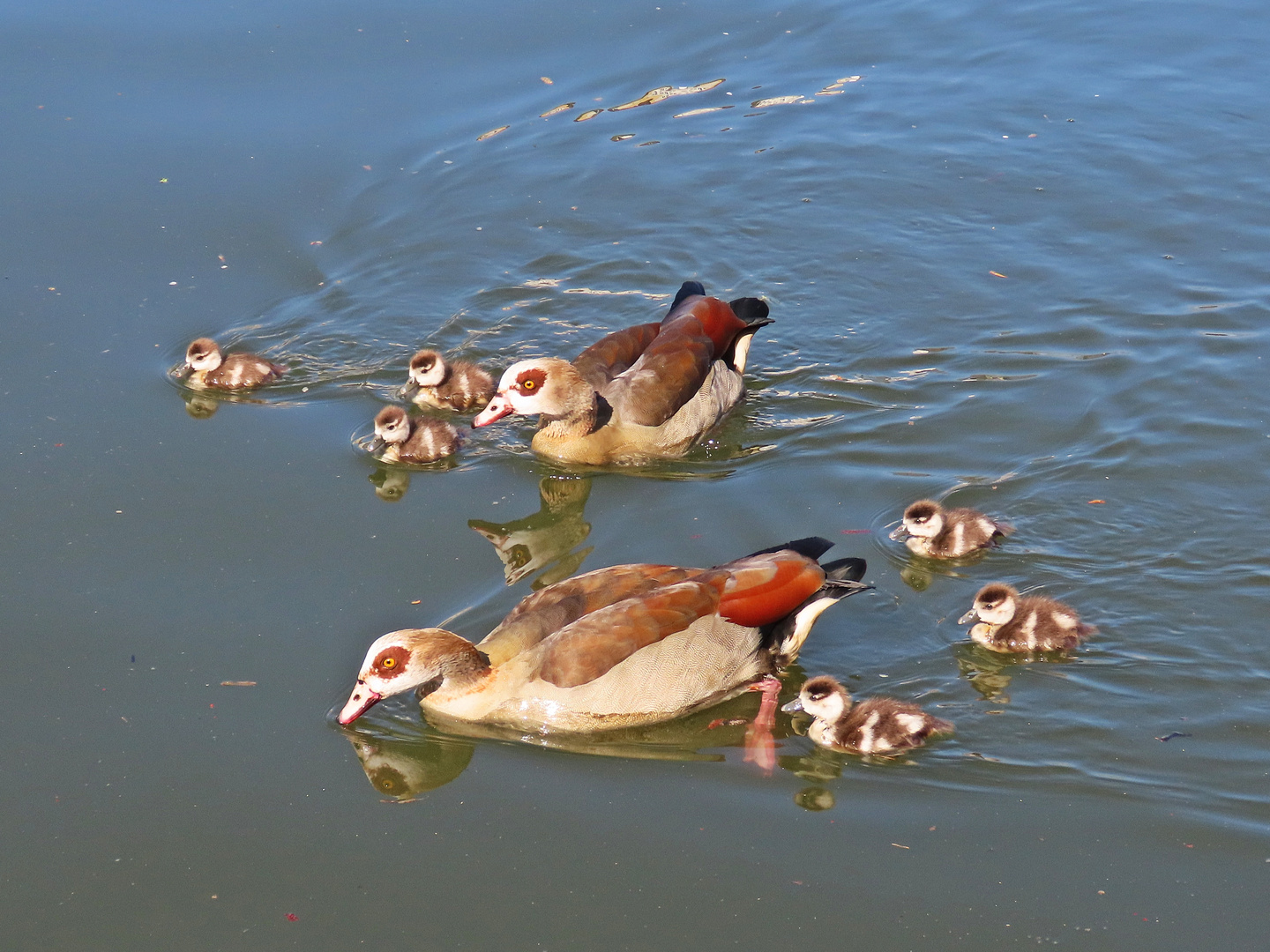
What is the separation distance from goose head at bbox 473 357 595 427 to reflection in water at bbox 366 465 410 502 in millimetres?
614

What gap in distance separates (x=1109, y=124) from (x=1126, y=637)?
7.14 m

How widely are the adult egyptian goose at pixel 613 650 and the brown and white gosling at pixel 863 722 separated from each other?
1.45ft

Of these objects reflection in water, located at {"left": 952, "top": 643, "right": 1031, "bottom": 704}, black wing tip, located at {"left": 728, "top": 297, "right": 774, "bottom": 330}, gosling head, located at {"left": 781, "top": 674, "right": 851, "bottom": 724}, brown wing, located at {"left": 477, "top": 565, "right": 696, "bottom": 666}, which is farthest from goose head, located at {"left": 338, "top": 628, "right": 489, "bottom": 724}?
black wing tip, located at {"left": 728, "top": 297, "right": 774, "bottom": 330}

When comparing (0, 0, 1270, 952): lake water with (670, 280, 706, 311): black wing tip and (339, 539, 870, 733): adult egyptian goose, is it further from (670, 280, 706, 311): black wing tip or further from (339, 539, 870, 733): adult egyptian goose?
(670, 280, 706, 311): black wing tip

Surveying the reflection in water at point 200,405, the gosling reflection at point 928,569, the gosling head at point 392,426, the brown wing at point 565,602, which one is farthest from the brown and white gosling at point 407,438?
the gosling reflection at point 928,569

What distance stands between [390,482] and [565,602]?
7.39 feet

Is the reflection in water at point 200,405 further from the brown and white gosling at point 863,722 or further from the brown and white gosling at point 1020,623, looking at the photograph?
the brown and white gosling at point 1020,623

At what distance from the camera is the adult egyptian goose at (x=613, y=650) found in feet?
19.5

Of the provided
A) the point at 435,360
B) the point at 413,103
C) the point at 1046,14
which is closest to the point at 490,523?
the point at 435,360

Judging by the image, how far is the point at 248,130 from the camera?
38.9 ft

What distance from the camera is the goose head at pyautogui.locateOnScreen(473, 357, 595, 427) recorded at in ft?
27.5

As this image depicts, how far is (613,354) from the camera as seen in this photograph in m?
9.02

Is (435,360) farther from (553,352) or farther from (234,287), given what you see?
(234,287)

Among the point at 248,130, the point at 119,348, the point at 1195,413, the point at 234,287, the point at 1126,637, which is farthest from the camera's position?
the point at 248,130
